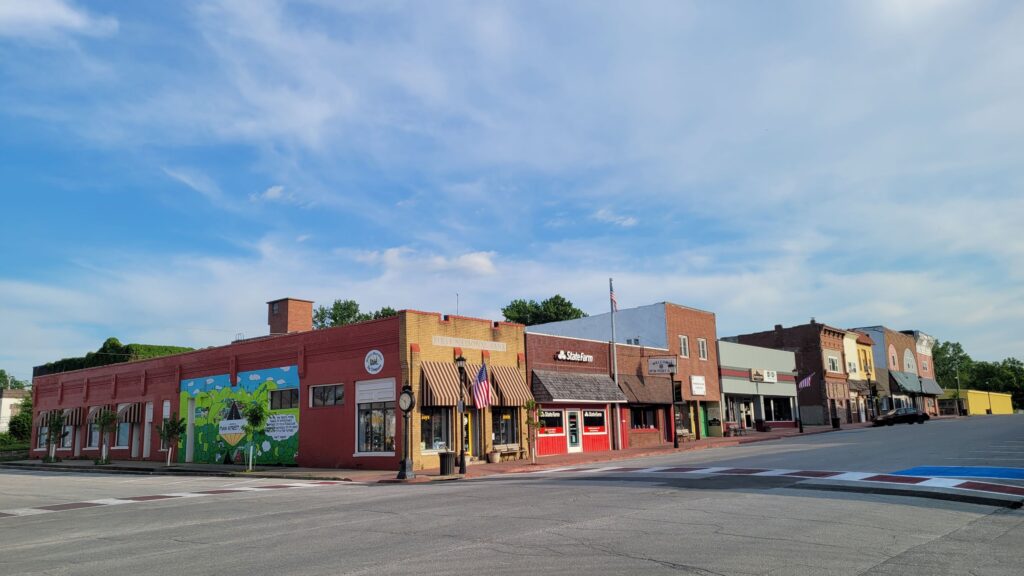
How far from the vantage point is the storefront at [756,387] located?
53.4 m

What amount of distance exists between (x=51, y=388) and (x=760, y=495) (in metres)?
57.1

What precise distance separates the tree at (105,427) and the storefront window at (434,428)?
24.1 meters

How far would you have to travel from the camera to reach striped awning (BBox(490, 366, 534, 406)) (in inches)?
1284

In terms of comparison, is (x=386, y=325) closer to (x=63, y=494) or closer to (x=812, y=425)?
(x=63, y=494)

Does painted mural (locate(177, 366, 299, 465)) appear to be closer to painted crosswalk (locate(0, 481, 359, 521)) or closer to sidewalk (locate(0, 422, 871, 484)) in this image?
sidewalk (locate(0, 422, 871, 484))

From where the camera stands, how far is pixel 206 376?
39.5m

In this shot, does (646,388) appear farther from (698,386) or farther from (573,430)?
(573,430)

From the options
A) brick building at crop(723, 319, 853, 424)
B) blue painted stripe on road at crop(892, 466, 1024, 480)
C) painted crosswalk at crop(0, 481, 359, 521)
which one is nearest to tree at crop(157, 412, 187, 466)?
painted crosswalk at crop(0, 481, 359, 521)

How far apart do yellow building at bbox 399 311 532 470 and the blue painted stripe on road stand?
609 inches

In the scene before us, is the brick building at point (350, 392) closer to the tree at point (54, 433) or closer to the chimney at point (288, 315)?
the chimney at point (288, 315)

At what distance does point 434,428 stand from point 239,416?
11236 mm

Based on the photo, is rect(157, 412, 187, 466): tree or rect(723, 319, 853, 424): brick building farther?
rect(723, 319, 853, 424): brick building

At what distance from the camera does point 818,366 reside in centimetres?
6819

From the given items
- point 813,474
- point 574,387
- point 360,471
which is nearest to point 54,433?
point 360,471
